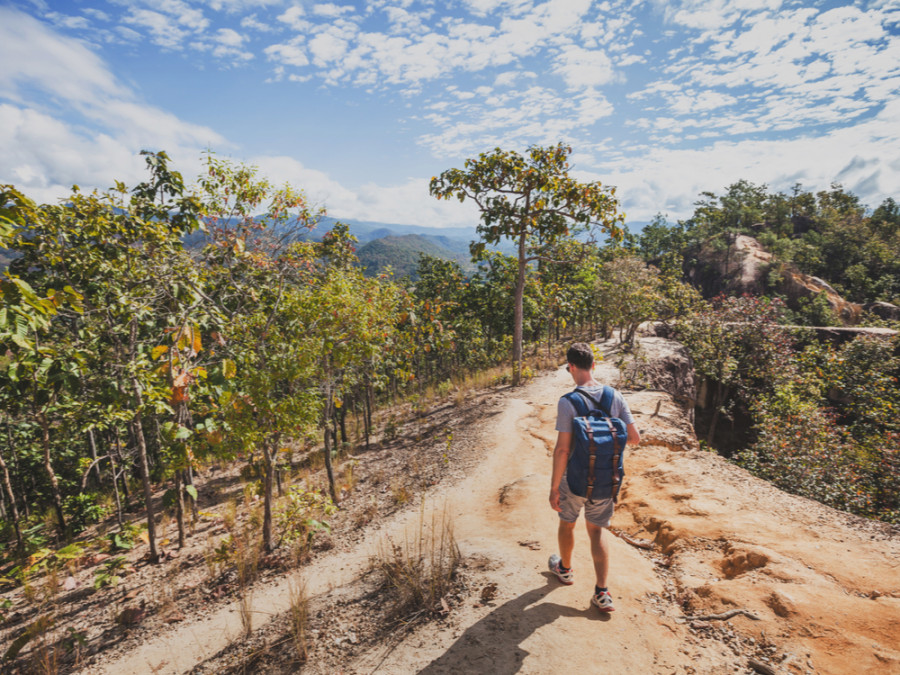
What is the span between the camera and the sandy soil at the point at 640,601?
3.14 m

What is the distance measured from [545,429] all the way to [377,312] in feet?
17.5

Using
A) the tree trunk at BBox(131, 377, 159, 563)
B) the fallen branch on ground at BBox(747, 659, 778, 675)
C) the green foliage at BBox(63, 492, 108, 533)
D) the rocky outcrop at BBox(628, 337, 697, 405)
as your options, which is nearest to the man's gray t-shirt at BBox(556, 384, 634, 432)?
the fallen branch on ground at BBox(747, 659, 778, 675)

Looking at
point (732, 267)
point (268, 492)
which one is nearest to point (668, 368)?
point (268, 492)

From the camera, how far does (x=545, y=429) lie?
9859mm

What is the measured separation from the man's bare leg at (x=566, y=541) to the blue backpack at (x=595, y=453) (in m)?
0.49

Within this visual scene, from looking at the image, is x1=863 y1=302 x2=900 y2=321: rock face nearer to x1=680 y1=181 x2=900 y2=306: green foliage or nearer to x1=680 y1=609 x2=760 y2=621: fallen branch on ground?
x1=680 y1=181 x2=900 y2=306: green foliage

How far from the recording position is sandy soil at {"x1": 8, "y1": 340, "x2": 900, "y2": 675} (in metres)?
→ 3.14

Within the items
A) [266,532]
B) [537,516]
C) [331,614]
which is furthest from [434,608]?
[266,532]

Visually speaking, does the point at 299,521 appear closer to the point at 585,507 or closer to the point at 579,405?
the point at 585,507

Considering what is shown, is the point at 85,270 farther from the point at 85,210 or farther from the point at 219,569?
the point at 219,569

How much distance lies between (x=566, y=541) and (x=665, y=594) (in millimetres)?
1235

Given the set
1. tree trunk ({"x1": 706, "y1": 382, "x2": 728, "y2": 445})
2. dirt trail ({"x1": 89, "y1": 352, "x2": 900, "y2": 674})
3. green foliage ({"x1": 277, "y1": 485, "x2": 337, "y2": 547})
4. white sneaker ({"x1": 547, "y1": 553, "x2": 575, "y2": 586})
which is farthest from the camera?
tree trunk ({"x1": 706, "y1": 382, "x2": 728, "y2": 445})

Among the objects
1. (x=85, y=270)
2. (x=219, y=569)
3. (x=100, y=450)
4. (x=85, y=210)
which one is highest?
(x=85, y=210)

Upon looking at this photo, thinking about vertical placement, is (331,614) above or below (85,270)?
below
